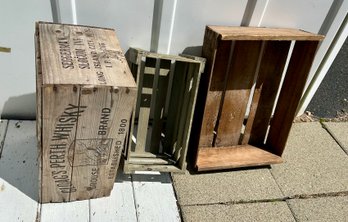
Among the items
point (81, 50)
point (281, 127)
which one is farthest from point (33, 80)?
point (281, 127)

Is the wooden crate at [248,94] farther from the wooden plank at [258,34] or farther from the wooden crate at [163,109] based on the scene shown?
the wooden crate at [163,109]

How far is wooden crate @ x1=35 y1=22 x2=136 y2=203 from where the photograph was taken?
1.69 meters

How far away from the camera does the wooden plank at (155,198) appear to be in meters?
2.21

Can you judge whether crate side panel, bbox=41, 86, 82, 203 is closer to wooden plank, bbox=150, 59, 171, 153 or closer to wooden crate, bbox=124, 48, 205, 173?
wooden crate, bbox=124, 48, 205, 173

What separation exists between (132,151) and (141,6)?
998 mm

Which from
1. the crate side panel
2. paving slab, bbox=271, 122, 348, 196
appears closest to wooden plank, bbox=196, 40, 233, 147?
paving slab, bbox=271, 122, 348, 196

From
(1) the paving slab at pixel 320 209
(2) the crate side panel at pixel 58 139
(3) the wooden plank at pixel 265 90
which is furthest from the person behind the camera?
(3) the wooden plank at pixel 265 90

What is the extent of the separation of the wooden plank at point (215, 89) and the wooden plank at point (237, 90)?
5 centimetres

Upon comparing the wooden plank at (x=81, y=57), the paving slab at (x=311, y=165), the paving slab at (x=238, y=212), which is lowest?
the paving slab at (x=238, y=212)

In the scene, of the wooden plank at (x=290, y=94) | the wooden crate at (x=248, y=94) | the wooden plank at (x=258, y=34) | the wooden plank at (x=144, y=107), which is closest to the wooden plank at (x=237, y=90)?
the wooden crate at (x=248, y=94)

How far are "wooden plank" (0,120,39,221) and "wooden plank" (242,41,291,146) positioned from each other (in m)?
1.61

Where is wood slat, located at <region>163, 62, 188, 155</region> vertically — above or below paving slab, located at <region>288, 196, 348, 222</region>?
above

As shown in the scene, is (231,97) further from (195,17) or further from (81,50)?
(81,50)

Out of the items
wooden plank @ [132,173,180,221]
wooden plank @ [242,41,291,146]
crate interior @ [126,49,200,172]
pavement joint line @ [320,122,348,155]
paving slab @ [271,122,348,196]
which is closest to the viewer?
wooden plank @ [132,173,180,221]
